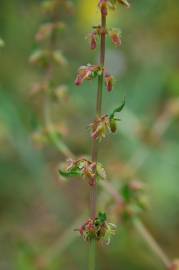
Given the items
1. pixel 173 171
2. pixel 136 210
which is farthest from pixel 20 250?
pixel 173 171

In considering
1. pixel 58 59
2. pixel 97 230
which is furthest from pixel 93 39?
pixel 58 59

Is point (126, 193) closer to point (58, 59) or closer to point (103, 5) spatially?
point (58, 59)

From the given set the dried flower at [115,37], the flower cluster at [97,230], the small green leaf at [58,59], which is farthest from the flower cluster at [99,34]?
the small green leaf at [58,59]

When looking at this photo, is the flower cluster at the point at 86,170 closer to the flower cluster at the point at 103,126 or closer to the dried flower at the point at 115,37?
the flower cluster at the point at 103,126

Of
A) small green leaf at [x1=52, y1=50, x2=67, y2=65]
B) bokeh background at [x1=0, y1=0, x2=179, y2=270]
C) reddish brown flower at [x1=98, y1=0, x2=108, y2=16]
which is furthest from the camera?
bokeh background at [x1=0, y1=0, x2=179, y2=270]

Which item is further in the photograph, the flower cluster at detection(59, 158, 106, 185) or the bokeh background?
the bokeh background

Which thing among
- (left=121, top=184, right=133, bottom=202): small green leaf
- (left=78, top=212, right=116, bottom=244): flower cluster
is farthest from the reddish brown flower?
(left=121, top=184, right=133, bottom=202): small green leaf

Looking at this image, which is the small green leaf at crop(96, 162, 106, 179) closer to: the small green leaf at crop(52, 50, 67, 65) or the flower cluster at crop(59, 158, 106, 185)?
the flower cluster at crop(59, 158, 106, 185)
